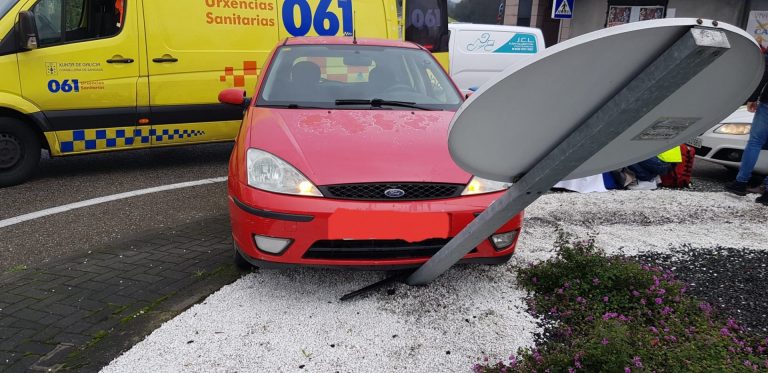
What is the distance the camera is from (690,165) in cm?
573

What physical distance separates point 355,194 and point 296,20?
177 inches

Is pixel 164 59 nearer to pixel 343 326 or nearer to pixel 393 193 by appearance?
pixel 393 193

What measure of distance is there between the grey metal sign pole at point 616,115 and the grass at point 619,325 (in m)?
0.62

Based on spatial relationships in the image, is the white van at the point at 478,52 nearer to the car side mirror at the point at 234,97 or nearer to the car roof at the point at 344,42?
the car roof at the point at 344,42

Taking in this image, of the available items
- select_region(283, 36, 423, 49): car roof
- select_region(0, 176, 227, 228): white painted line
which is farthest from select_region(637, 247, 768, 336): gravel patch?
select_region(0, 176, 227, 228): white painted line

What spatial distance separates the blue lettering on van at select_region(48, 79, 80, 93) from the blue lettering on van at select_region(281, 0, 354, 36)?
2.39 meters

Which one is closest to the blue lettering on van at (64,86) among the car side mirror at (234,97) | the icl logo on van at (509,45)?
the car side mirror at (234,97)

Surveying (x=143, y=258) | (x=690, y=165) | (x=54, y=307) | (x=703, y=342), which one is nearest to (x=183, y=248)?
(x=143, y=258)

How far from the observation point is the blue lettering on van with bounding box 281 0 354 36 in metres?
6.46

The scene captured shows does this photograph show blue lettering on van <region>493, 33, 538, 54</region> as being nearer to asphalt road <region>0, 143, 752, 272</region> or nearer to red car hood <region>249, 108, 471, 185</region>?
asphalt road <region>0, 143, 752, 272</region>

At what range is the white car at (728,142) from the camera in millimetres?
5898

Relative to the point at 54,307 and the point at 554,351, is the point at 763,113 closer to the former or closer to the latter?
the point at 554,351

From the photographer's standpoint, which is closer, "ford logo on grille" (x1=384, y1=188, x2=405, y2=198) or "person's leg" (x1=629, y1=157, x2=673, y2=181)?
"ford logo on grille" (x1=384, y1=188, x2=405, y2=198)

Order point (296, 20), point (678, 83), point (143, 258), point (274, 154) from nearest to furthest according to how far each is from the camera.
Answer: point (678, 83)
point (274, 154)
point (143, 258)
point (296, 20)
